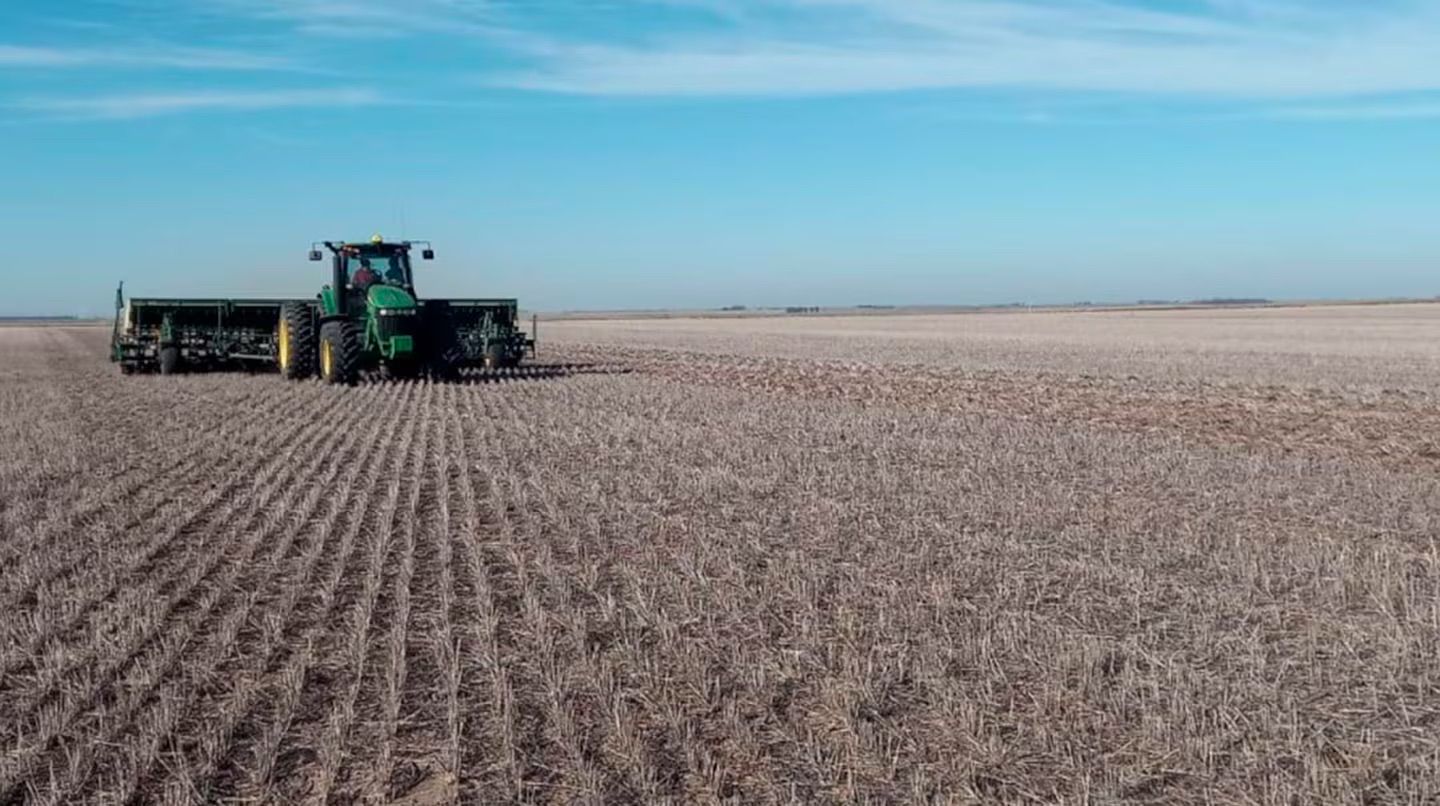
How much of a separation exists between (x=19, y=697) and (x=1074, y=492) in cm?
752

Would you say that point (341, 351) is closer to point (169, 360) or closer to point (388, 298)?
point (388, 298)

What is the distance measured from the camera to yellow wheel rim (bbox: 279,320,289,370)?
906 inches

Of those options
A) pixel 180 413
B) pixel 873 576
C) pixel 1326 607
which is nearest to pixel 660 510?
pixel 873 576

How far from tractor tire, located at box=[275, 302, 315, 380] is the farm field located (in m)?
7.77

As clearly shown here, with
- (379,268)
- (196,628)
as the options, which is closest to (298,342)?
(379,268)

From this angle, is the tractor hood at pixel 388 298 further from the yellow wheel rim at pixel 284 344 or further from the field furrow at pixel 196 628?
the field furrow at pixel 196 628

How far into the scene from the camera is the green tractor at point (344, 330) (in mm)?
21797

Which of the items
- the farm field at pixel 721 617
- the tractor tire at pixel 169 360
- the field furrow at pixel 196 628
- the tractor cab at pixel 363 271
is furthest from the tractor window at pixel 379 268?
the field furrow at pixel 196 628

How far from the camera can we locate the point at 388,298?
2147 cm

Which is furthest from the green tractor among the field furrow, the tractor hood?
the field furrow

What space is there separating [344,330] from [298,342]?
1273 millimetres

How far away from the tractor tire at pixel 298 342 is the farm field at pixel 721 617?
7770 millimetres

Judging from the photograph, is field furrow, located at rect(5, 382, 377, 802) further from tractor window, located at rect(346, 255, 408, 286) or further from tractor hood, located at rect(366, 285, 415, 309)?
tractor window, located at rect(346, 255, 408, 286)

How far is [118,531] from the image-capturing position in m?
9.00
